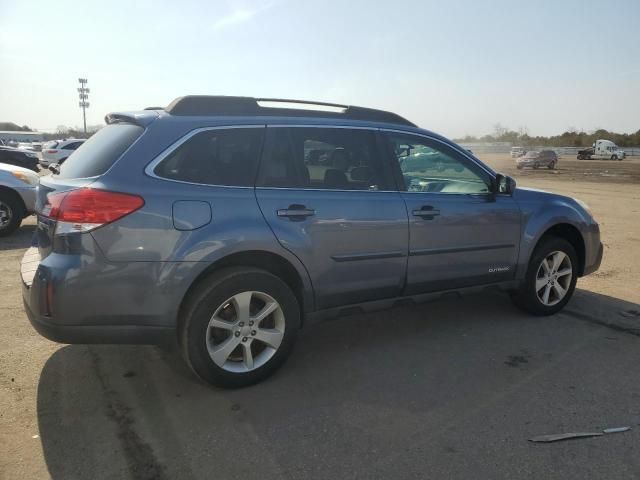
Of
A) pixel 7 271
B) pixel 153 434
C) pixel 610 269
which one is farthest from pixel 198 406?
pixel 610 269

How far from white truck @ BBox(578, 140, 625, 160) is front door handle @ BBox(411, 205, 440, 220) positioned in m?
57.9

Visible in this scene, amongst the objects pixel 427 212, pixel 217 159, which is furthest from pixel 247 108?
pixel 427 212

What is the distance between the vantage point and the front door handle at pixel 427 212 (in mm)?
3941

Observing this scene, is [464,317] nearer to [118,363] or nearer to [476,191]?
[476,191]

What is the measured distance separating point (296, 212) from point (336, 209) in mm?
312

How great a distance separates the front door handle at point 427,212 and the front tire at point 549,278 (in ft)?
4.24

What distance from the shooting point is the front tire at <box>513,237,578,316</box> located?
472cm

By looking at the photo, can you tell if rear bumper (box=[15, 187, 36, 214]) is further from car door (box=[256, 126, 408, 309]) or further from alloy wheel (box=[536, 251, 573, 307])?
alloy wheel (box=[536, 251, 573, 307])

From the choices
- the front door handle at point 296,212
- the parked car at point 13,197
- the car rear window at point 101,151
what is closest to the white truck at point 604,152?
the parked car at point 13,197

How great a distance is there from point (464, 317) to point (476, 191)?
48.0 inches

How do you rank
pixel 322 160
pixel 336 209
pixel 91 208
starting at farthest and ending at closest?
pixel 322 160 → pixel 336 209 → pixel 91 208

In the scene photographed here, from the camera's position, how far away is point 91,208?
9.40 feet

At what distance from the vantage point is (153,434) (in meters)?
2.81

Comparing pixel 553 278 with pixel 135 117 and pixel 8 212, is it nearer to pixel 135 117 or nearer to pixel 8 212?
pixel 135 117
